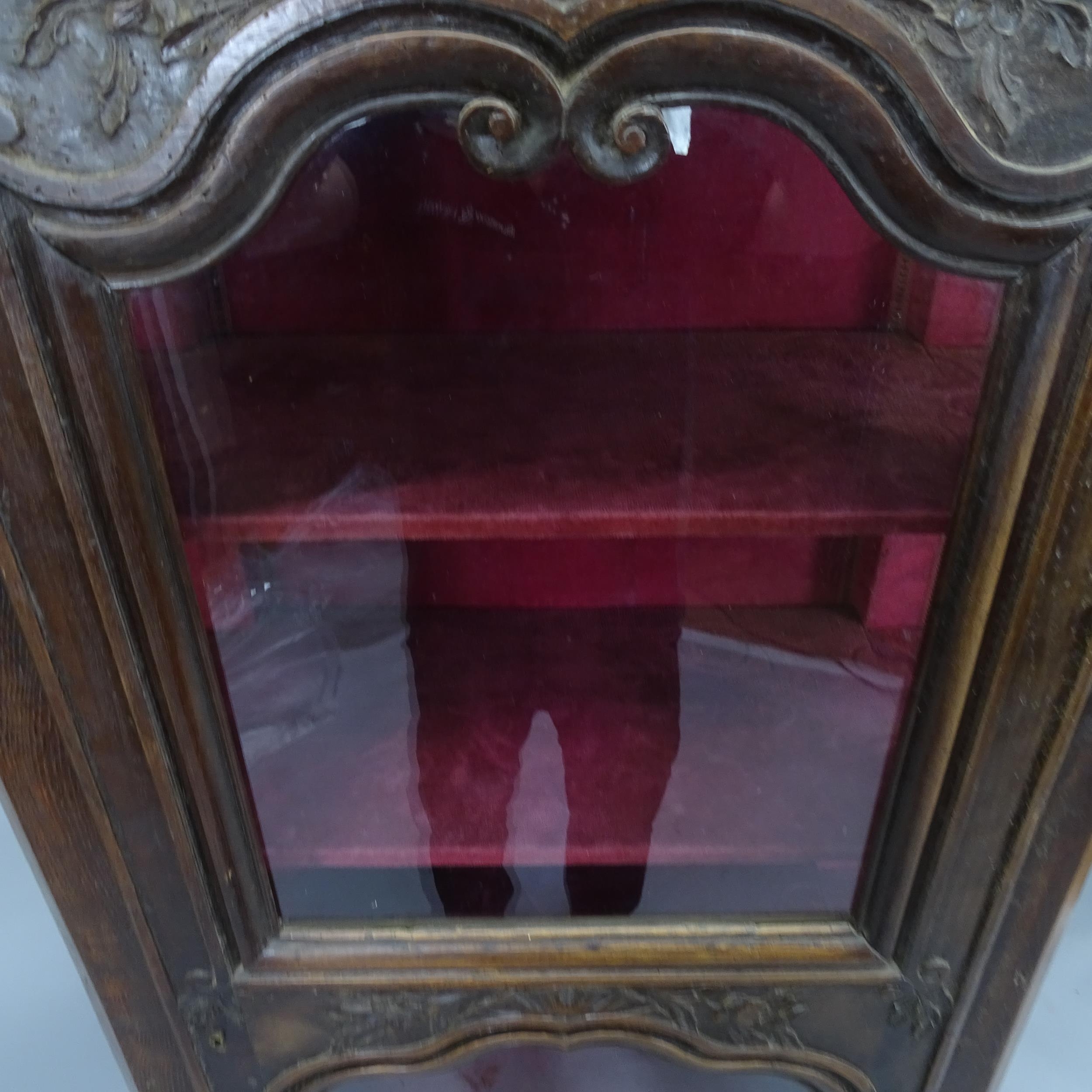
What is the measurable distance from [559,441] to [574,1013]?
1.38 ft

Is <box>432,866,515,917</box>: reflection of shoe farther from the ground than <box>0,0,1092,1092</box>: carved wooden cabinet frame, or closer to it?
closer to it

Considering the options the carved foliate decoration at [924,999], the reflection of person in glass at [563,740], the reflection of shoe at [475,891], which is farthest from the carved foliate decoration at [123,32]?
the carved foliate decoration at [924,999]

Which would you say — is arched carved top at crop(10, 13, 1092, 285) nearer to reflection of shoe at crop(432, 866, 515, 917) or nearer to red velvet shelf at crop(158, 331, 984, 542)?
red velvet shelf at crop(158, 331, 984, 542)

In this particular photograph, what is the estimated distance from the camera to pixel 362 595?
2.07 ft

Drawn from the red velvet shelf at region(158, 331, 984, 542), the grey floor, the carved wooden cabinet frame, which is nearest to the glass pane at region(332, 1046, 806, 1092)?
the grey floor

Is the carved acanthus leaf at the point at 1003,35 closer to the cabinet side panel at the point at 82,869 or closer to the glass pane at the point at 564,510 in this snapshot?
the glass pane at the point at 564,510

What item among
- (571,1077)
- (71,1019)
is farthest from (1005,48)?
(71,1019)

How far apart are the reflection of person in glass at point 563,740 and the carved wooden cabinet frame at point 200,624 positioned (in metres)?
0.06

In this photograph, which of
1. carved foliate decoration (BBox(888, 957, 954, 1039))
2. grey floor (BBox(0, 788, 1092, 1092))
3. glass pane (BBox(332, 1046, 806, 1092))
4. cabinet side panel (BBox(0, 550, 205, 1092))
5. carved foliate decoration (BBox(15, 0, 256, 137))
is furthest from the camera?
grey floor (BBox(0, 788, 1092, 1092))

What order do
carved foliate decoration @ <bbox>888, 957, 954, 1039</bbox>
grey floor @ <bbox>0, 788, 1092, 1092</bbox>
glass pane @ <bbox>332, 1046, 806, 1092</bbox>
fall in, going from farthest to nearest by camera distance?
grey floor @ <bbox>0, 788, 1092, 1092</bbox> → glass pane @ <bbox>332, 1046, 806, 1092</bbox> → carved foliate decoration @ <bbox>888, 957, 954, 1039</bbox>

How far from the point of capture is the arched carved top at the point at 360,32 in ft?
1.21

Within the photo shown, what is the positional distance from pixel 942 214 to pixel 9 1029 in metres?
1.13

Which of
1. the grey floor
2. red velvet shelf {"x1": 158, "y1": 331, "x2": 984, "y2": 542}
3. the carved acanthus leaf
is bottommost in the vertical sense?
the grey floor

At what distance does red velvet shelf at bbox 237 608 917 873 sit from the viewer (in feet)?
2.12
